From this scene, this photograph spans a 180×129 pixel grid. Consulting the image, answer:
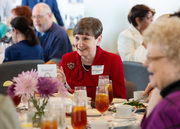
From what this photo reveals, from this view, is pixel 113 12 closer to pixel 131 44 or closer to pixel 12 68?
pixel 131 44

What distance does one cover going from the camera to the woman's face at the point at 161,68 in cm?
132

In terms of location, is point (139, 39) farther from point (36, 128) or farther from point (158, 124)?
point (158, 124)

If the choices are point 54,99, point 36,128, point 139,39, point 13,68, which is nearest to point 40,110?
point 36,128

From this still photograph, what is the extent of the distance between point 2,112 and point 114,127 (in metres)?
1.06

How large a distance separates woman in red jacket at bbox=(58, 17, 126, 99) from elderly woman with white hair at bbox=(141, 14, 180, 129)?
1.67 metres

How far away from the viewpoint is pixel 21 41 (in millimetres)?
4668

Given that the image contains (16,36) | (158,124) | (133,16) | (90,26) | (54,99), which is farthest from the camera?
(133,16)

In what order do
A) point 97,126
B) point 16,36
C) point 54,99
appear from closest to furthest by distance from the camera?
1. point 97,126
2. point 54,99
3. point 16,36

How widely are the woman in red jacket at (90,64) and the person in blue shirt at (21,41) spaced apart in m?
1.68

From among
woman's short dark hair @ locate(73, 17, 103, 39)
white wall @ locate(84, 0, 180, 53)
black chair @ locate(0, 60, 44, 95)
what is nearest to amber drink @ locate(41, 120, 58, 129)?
woman's short dark hair @ locate(73, 17, 103, 39)

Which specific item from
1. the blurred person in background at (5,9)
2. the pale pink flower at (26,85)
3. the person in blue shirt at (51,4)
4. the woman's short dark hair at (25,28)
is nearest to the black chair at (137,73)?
the woman's short dark hair at (25,28)

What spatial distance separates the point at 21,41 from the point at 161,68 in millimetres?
3579

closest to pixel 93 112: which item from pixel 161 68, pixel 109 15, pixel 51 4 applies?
pixel 161 68

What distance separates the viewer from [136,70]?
3.96 meters
